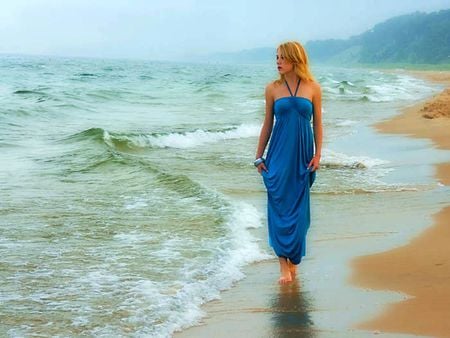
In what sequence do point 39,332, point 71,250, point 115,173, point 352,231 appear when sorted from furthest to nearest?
point 115,173
point 352,231
point 71,250
point 39,332

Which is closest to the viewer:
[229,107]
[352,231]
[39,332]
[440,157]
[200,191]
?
[39,332]

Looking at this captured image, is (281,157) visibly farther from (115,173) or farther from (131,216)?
(115,173)

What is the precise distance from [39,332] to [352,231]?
3.51 meters

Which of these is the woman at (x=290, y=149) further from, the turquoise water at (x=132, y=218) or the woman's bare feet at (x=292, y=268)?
the turquoise water at (x=132, y=218)

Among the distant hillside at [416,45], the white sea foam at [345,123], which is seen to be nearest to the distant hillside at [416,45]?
the distant hillside at [416,45]

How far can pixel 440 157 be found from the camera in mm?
11328

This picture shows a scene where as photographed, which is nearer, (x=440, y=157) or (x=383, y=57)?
(x=440, y=157)

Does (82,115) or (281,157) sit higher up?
(281,157)

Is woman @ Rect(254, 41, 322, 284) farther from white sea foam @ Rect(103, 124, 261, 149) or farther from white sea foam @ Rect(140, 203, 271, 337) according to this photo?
white sea foam @ Rect(103, 124, 261, 149)

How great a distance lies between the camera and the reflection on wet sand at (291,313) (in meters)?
4.00

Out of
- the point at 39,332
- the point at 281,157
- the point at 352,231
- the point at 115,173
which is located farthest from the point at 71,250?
the point at 115,173

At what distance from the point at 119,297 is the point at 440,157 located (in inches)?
319

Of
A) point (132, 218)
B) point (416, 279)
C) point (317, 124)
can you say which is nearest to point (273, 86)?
point (317, 124)

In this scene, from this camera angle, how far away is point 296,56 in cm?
459
